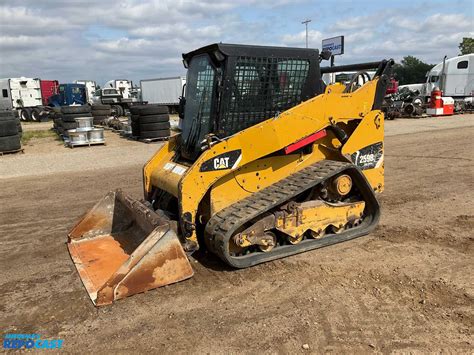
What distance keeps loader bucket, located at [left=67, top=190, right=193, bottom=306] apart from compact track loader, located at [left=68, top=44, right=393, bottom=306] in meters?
0.01

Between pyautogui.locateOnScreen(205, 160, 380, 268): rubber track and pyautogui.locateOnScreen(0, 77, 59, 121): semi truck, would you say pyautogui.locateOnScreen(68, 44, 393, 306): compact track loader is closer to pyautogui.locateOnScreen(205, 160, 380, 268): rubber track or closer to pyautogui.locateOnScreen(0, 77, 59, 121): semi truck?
pyautogui.locateOnScreen(205, 160, 380, 268): rubber track

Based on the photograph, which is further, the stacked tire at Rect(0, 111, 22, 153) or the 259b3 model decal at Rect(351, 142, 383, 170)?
the stacked tire at Rect(0, 111, 22, 153)

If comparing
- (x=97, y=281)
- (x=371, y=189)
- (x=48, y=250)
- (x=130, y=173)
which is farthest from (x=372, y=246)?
(x=130, y=173)

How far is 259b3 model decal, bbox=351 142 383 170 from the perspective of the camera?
5.58 m

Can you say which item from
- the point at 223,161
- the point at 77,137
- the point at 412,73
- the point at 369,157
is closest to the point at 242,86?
the point at 223,161

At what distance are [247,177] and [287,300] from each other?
1525 mm

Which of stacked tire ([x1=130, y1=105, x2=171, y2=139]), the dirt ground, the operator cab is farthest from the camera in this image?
stacked tire ([x1=130, y1=105, x2=171, y2=139])

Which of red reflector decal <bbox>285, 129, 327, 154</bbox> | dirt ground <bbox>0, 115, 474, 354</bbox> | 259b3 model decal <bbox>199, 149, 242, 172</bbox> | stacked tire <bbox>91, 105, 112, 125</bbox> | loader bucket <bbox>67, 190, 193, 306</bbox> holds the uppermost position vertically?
red reflector decal <bbox>285, 129, 327, 154</bbox>

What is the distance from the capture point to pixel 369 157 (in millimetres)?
5711

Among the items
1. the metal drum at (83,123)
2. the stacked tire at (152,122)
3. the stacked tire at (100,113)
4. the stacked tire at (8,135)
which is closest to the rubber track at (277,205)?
the stacked tire at (8,135)

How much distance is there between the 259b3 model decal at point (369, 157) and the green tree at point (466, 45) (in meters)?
67.2

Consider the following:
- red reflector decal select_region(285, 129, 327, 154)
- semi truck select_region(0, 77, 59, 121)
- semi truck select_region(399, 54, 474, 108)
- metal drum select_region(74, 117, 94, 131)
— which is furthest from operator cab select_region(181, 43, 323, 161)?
semi truck select_region(0, 77, 59, 121)

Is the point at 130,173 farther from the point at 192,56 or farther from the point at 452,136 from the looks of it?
the point at 452,136

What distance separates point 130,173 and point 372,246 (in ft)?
22.2
